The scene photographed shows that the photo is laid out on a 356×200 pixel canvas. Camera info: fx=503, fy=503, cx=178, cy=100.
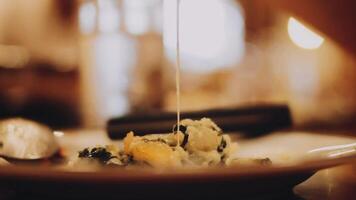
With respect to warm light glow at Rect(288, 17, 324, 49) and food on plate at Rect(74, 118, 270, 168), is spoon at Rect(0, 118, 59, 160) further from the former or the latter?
warm light glow at Rect(288, 17, 324, 49)

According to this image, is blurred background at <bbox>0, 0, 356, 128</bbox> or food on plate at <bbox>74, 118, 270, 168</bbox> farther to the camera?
blurred background at <bbox>0, 0, 356, 128</bbox>

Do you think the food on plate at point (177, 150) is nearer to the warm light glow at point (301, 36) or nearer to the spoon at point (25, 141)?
the spoon at point (25, 141)

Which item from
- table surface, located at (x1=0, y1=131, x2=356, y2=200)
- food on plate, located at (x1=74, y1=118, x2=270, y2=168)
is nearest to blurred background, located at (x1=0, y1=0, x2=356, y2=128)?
table surface, located at (x1=0, y1=131, x2=356, y2=200)

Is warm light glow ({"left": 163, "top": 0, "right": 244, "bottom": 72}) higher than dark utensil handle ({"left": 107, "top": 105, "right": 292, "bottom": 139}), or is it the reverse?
warm light glow ({"left": 163, "top": 0, "right": 244, "bottom": 72})

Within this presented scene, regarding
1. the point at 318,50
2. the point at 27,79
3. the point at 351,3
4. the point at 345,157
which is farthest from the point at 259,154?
the point at 27,79

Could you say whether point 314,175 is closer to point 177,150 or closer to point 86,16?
point 177,150

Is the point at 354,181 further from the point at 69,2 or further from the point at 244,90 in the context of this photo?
the point at 69,2

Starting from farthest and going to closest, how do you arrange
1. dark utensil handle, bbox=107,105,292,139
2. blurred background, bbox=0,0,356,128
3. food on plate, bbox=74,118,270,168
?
blurred background, bbox=0,0,356,128
dark utensil handle, bbox=107,105,292,139
food on plate, bbox=74,118,270,168

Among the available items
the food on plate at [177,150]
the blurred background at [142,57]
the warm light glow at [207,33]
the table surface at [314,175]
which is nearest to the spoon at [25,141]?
the table surface at [314,175]
